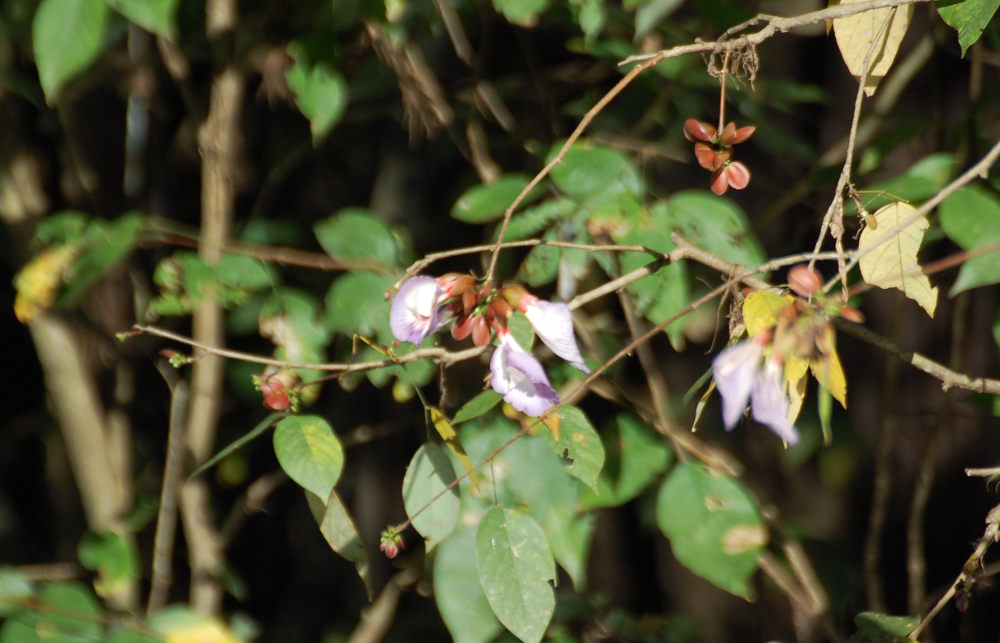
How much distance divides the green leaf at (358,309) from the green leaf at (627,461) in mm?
292

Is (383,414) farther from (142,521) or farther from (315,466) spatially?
(315,466)

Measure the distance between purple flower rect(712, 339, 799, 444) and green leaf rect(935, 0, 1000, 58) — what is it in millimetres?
365

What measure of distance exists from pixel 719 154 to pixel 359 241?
44 centimetres

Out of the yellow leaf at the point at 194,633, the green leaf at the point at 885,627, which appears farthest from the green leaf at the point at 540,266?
the yellow leaf at the point at 194,633

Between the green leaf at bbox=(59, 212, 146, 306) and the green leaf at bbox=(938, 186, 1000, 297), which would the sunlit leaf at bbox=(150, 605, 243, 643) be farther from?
the green leaf at bbox=(938, 186, 1000, 297)

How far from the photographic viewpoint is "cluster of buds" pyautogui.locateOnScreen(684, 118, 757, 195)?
75cm

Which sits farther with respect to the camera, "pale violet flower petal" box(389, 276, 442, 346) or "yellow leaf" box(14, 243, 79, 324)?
"yellow leaf" box(14, 243, 79, 324)

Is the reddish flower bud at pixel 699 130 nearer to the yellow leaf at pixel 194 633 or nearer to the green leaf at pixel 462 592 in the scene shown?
the green leaf at pixel 462 592

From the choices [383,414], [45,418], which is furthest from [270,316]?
[45,418]

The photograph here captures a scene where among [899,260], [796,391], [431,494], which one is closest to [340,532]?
[431,494]

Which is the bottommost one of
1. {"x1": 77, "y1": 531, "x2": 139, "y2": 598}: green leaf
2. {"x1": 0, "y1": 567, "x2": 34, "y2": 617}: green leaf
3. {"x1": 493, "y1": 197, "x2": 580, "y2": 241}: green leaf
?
{"x1": 77, "y1": 531, "x2": 139, "y2": 598}: green leaf

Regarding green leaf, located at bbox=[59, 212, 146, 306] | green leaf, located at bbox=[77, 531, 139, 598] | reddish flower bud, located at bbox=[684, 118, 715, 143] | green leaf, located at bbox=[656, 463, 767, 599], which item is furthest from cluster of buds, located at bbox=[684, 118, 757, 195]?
green leaf, located at bbox=[77, 531, 139, 598]

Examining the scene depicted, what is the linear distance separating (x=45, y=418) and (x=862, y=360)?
5.29 ft

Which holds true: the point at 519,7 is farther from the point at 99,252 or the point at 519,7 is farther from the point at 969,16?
the point at 99,252
